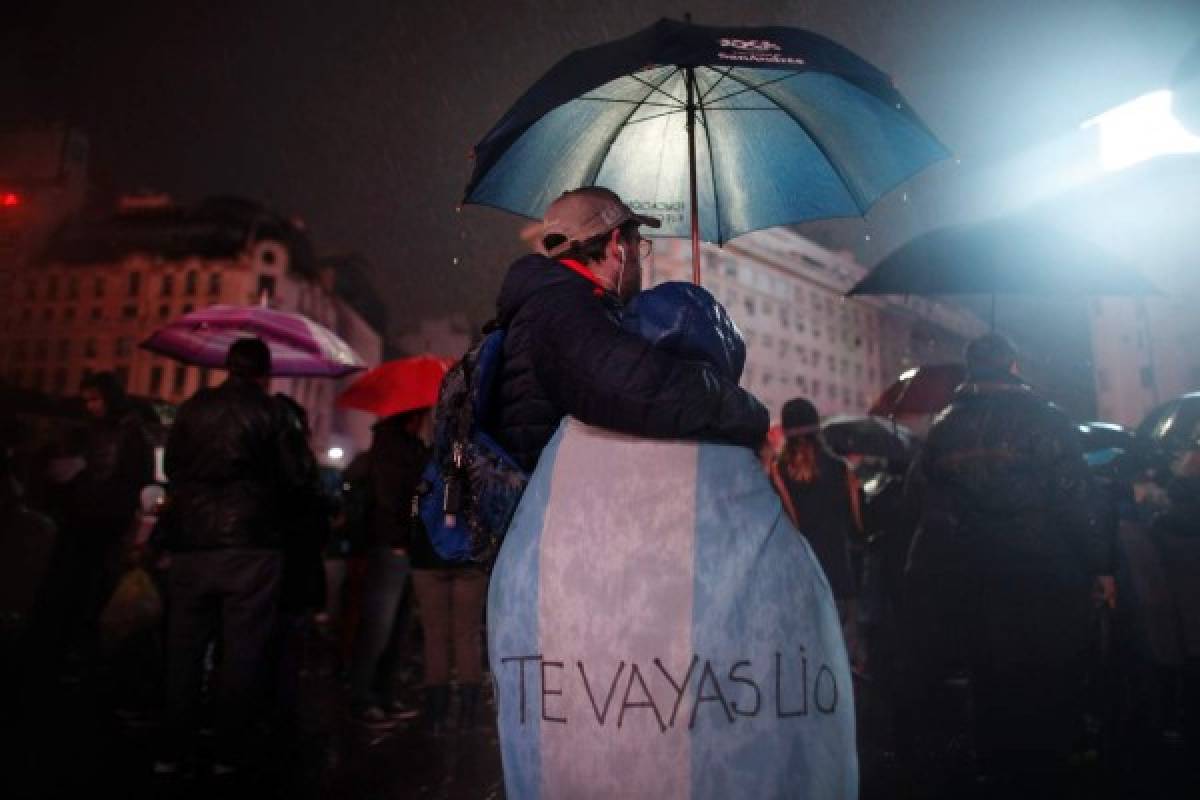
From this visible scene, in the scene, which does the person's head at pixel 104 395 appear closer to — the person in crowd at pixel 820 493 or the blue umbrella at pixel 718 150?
the blue umbrella at pixel 718 150

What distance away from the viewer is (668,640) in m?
1.80

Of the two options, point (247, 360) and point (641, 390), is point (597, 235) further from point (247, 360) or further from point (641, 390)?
point (247, 360)

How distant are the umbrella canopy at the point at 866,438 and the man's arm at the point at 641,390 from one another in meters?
9.73

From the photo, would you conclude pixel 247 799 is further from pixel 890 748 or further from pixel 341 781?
pixel 890 748

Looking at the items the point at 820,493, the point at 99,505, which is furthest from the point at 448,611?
the point at 99,505

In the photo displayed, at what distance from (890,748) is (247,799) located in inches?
140

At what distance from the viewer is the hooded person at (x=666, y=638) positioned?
177cm

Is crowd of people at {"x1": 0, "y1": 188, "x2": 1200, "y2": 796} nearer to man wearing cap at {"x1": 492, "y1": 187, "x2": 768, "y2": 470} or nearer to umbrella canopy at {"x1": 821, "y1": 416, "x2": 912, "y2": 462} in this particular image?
man wearing cap at {"x1": 492, "y1": 187, "x2": 768, "y2": 470}

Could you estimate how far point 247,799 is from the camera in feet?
14.0

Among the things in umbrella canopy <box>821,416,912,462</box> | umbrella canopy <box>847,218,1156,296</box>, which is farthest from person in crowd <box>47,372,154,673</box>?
umbrella canopy <box>821,416,912,462</box>

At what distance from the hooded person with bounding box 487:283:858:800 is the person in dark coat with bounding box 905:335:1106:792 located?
242 cm

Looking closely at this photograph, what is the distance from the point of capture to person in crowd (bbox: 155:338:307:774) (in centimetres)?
447

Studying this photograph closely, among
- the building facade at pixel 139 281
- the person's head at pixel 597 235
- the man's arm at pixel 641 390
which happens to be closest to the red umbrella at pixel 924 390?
the person's head at pixel 597 235

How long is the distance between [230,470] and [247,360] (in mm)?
637
